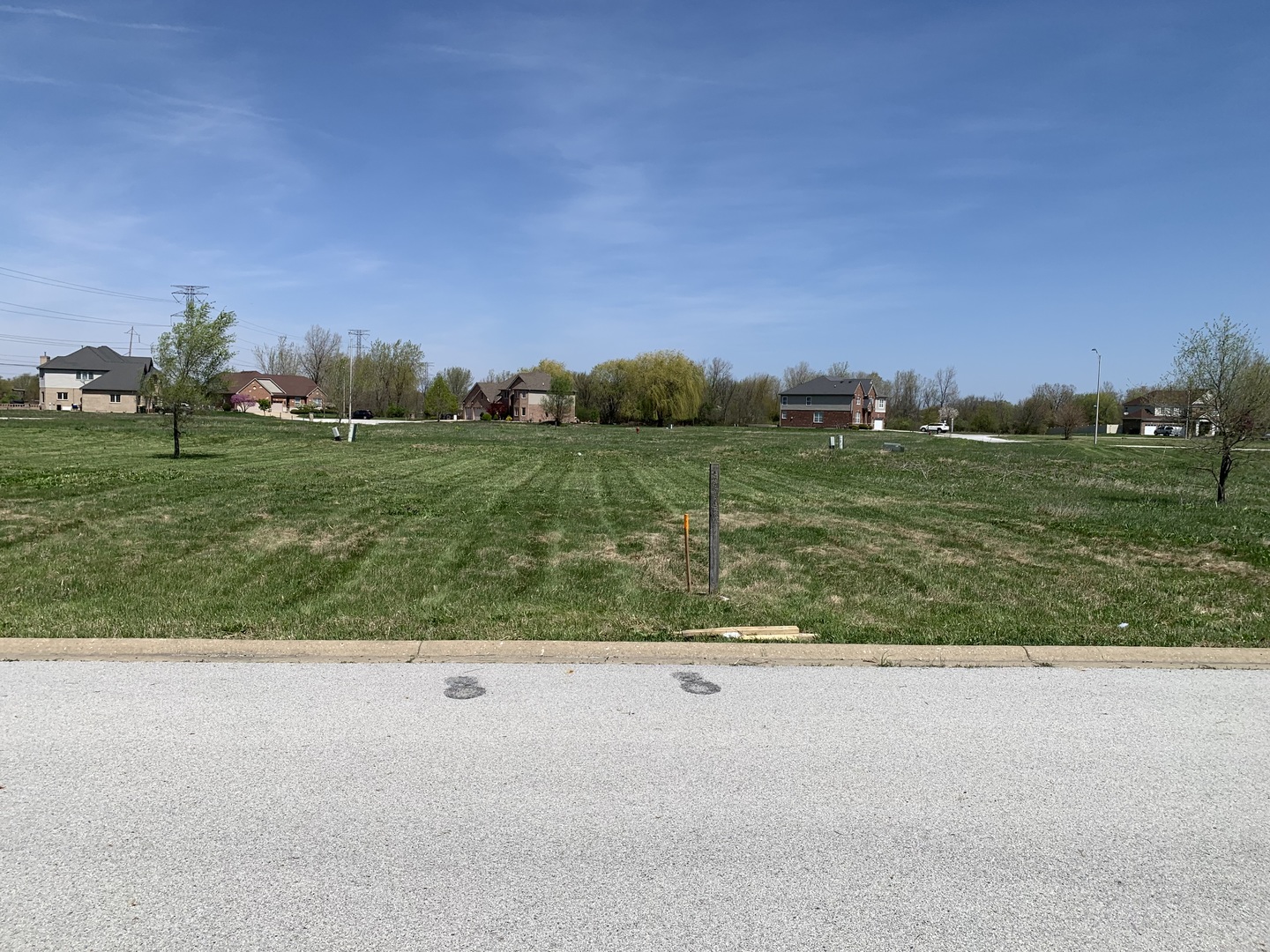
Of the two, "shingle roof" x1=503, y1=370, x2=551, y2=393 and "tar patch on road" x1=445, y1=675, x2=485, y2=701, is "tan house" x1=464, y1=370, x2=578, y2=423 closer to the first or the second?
"shingle roof" x1=503, y1=370, x2=551, y2=393

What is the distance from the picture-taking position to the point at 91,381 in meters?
94.4

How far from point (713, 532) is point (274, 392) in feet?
390

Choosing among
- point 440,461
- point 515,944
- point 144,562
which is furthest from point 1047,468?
point 515,944

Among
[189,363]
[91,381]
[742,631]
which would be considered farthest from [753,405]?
[742,631]

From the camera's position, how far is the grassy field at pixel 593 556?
316 inches

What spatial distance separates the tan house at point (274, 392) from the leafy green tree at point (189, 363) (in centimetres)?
7875

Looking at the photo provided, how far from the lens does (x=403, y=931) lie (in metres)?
3.17

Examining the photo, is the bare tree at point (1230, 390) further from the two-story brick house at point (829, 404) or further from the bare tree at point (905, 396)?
the bare tree at point (905, 396)

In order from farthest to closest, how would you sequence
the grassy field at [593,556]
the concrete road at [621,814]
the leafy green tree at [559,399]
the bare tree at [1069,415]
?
the leafy green tree at [559,399] < the bare tree at [1069,415] < the grassy field at [593,556] < the concrete road at [621,814]

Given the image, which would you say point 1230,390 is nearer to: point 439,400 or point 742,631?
point 742,631

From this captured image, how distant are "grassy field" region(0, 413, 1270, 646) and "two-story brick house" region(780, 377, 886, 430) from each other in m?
86.4

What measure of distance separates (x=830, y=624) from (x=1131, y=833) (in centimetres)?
411

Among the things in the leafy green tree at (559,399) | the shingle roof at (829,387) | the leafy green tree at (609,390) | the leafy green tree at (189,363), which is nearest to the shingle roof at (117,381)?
the leafy green tree at (559,399)

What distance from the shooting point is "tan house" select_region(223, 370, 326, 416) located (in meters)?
110
